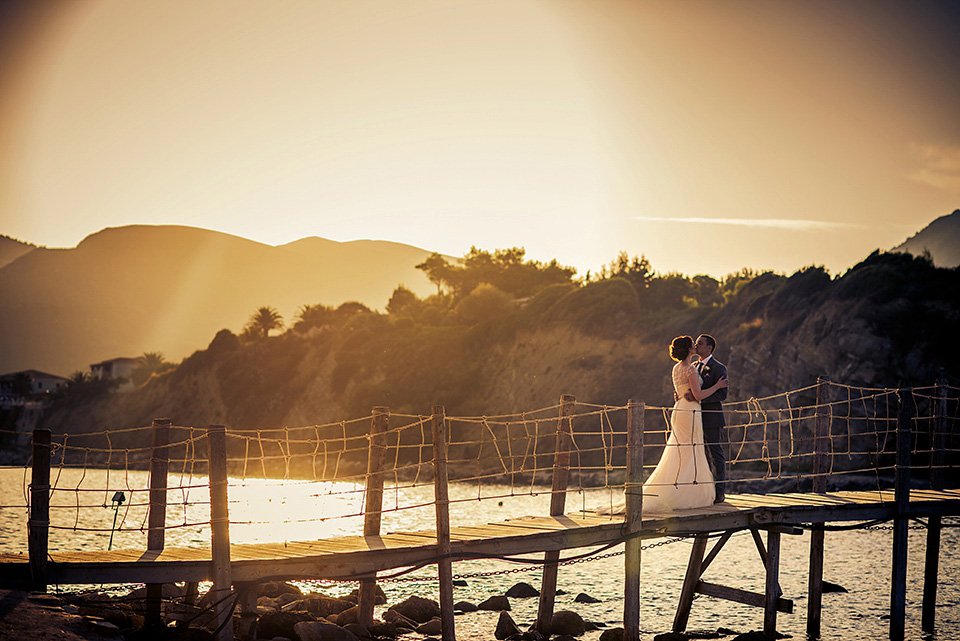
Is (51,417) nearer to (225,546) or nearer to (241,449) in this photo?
(241,449)

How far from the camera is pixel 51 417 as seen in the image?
91.6 m

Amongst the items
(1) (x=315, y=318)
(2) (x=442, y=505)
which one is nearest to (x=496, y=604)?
(2) (x=442, y=505)

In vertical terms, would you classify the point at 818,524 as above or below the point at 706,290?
below

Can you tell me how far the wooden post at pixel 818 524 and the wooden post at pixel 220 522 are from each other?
30.5 feet

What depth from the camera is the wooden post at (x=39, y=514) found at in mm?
10641

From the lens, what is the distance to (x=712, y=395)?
1380 centimetres

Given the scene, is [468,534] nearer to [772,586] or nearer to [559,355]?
[772,586]

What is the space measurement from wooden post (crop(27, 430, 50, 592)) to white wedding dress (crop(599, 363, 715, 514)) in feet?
23.4

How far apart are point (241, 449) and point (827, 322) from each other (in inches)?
1671

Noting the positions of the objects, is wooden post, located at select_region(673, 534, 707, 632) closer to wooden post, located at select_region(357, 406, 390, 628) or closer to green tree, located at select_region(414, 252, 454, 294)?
wooden post, located at select_region(357, 406, 390, 628)

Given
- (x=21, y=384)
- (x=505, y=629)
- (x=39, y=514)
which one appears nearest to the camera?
(x=39, y=514)

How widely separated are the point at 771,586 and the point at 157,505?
894cm

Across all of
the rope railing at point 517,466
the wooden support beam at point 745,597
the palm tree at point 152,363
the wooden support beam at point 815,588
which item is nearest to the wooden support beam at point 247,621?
the wooden support beam at point 745,597

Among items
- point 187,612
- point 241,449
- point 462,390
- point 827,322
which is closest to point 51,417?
point 241,449
